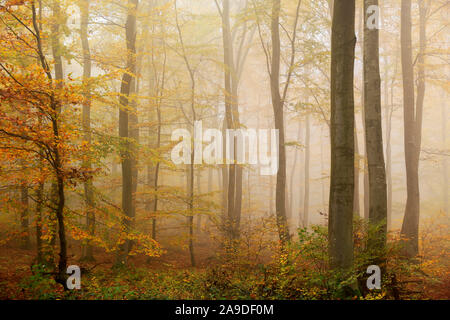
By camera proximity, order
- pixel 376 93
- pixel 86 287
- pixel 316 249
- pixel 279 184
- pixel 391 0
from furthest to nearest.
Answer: pixel 391 0
pixel 279 184
pixel 376 93
pixel 86 287
pixel 316 249

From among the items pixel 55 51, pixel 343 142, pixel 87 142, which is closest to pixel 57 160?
pixel 87 142

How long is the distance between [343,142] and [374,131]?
7.55 feet

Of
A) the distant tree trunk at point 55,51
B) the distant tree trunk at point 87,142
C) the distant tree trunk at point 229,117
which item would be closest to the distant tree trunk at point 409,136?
the distant tree trunk at point 229,117

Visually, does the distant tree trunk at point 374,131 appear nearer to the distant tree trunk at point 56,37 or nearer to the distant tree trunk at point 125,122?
the distant tree trunk at point 125,122

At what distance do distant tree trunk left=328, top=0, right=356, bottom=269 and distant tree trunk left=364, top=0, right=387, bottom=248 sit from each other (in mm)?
1890

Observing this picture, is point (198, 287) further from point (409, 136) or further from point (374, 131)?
point (409, 136)

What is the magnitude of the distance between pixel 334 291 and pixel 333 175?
2.05 metres

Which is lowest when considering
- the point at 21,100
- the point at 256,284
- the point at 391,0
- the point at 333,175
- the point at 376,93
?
the point at 256,284

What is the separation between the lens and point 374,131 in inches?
270

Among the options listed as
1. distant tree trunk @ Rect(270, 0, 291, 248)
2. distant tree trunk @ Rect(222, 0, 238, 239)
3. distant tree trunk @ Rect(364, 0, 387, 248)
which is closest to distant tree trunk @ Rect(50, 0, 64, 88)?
distant tree trunk @ Rect(222, 0, 238, 239)

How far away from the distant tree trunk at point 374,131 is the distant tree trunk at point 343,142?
1.89 meters

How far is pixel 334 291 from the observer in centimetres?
491
